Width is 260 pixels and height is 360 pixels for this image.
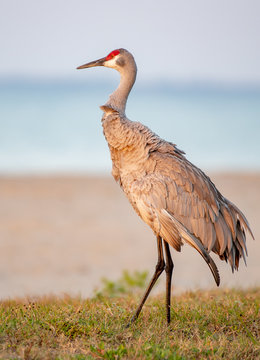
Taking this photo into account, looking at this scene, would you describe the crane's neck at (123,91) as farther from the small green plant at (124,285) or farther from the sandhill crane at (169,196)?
the small green plant at (124,285)

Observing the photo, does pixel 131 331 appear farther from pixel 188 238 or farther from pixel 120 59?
pixel 120 59

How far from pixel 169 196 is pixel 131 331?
117 centimetres

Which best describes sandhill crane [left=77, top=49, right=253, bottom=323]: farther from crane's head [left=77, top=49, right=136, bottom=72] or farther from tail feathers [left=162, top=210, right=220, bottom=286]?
crane's head [left=77, top=49, right=136, bottom=72]

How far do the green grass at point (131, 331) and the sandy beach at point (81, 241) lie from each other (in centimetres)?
239

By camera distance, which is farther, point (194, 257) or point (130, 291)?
point (194, 257)

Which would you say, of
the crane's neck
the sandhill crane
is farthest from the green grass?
the crane's neck

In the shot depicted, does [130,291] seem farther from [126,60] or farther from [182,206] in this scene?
[126,60]

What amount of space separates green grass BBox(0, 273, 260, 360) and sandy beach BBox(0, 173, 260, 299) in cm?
239

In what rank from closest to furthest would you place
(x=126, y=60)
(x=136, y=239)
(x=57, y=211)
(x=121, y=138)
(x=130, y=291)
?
1. (x=121, y=138)
2. (x=126, y=60)
3. (x=130, y=291)
4. (x=136, y=239)
5. (x=57, y=211)

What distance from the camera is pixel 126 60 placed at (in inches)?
203

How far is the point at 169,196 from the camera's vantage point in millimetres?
4418

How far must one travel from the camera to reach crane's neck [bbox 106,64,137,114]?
4.98 m

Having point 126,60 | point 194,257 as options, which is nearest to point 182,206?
point 126,60

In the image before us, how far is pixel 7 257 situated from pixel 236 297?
588 cm
